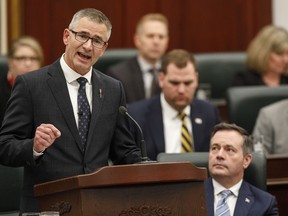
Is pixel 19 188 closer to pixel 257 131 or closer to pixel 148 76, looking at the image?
pixel 257 131

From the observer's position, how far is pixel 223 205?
13.9 ft

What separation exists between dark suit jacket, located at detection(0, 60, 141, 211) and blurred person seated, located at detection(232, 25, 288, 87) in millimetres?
3023

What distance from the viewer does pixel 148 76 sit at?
634cm

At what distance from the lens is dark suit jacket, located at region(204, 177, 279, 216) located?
420cm

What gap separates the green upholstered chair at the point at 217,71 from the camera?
6.71 metres

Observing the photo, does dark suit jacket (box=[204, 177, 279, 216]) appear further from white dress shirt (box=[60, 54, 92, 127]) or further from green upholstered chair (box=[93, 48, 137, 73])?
green upholstered chair (box=[93, 48, 137, 73])

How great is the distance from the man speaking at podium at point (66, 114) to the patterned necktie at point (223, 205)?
81 centimetres

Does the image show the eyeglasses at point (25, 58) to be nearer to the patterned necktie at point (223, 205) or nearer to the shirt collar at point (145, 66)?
the shirt collar at point (145, 66)

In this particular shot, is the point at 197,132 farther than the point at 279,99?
No

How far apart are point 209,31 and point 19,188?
3.72 meters

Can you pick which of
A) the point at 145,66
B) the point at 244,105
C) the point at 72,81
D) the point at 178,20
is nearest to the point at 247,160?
the point at 72,81

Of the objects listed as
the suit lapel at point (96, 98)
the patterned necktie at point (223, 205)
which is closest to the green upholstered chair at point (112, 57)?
the patterned necktie at point (223, 205)

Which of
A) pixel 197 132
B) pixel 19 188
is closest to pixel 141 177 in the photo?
pixel 19 188

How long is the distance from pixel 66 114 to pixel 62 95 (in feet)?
0.26
